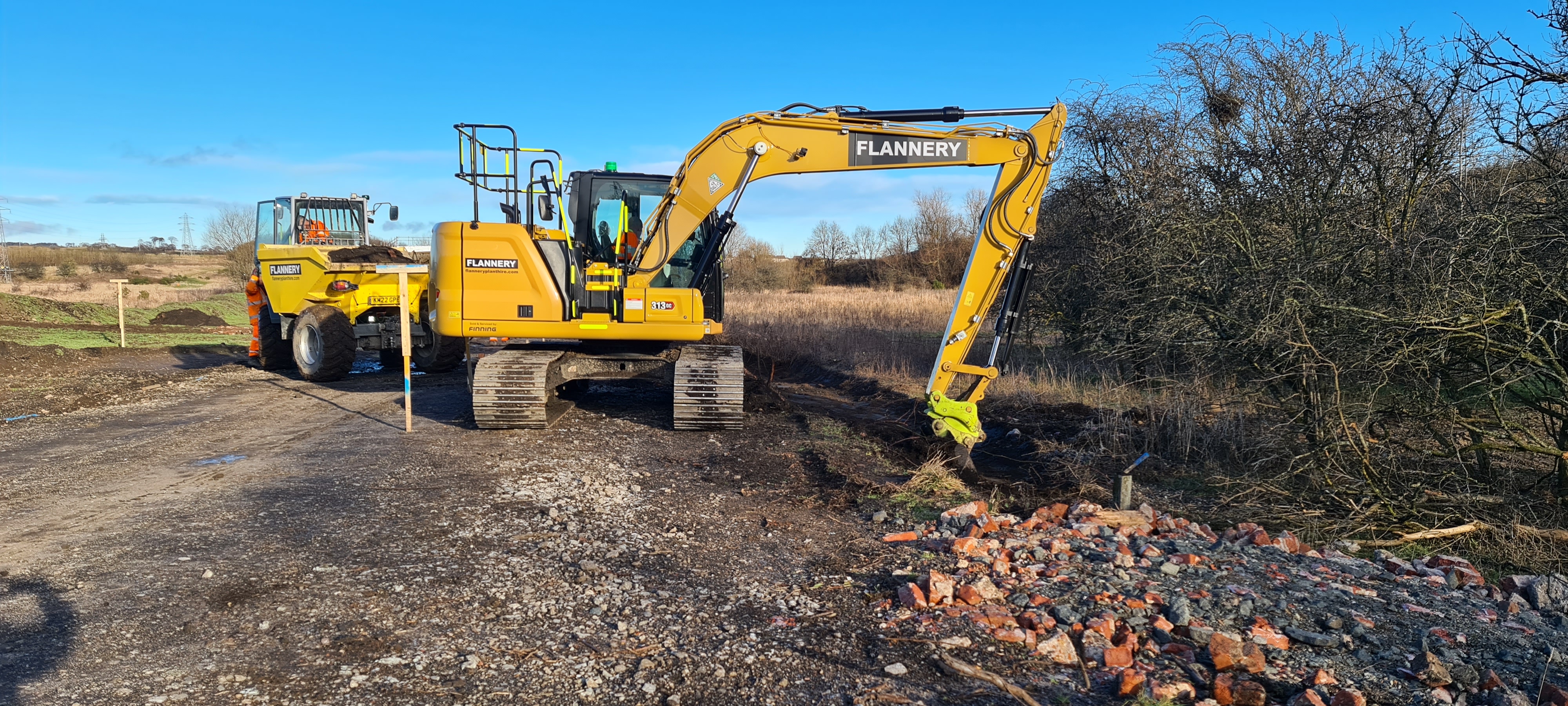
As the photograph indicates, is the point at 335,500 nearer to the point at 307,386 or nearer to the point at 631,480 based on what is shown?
the point at 631,480

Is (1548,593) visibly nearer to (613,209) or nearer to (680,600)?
(680,600)

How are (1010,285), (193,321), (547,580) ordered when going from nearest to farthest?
(547,580) < (1010,285) < (193,321)

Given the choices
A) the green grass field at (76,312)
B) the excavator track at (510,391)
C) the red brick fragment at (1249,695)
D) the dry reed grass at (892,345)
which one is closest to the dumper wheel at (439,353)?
the dry reed grass at (892,345)

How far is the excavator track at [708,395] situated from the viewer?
30.4ft

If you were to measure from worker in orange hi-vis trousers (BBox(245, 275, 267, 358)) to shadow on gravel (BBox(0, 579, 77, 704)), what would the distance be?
36.3 feet

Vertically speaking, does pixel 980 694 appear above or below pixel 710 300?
below

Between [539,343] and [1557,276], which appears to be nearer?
[1557,276]

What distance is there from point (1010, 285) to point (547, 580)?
4842 mm

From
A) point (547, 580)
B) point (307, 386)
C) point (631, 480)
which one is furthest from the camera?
point (307, 386)

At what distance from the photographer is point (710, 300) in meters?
9.97

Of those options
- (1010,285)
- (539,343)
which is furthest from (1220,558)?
(539,343)

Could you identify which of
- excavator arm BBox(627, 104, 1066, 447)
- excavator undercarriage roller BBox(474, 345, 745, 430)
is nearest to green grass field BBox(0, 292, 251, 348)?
excavator undercarriage roller BBox(474, 345, 745, 430)

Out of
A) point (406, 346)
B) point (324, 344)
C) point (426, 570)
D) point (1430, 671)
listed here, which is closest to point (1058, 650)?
point (1430, 671)

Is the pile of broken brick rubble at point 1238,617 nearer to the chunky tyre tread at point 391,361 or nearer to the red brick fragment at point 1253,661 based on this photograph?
the red brick fragment at point 1253,661
